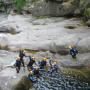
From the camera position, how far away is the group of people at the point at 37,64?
30688 mm

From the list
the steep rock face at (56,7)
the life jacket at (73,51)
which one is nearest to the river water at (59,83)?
the life jacket at (73,51)

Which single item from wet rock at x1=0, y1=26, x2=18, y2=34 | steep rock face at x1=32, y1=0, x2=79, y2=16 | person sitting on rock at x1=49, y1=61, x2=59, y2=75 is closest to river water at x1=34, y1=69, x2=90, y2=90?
person sitting on rock at x1=49, y1=61, x2=59, y2=75

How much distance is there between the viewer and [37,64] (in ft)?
117

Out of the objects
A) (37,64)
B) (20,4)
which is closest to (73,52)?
(37,64)

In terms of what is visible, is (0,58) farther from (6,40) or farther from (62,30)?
(62,30)

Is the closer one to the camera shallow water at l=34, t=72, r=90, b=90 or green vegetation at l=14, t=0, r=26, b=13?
shallow water at l=34, t=72, r=90, b=90

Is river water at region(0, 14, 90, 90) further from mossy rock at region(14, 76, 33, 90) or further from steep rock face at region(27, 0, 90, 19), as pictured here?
steep rock face at region(27, 0, 90, 19)

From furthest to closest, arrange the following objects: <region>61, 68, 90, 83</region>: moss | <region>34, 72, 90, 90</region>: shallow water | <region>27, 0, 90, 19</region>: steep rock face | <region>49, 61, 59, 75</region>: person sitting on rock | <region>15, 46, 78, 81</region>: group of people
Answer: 1. <region>27, 0, 90, 19</region>: steep rock face
2. <region>49, 61, 59, 75</region>: person sitting on rock
3. <region>61, 68, 90, 83</region>: moss
4. <region>15, 46, 78, 81</region>: group of people
5. <region>34, 72, 90, 90</region>: shallow water

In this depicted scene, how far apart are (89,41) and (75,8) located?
58.1 feet

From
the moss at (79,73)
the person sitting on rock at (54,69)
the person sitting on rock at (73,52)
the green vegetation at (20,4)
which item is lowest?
the green vegetation at (20,4)

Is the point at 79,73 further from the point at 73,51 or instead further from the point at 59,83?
the point at 73,51

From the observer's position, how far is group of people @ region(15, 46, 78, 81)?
30688mm

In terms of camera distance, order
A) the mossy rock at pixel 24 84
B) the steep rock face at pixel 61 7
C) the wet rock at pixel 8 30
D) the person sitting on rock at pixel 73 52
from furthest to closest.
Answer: the steep rock face at pixel 61 7 → the wet rock at pixel 8 30 → the person sitting on rock at pixel 73 52 → the mossy rock at pixel 24 84

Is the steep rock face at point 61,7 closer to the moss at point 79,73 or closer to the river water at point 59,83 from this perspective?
the moss at point 79,73
